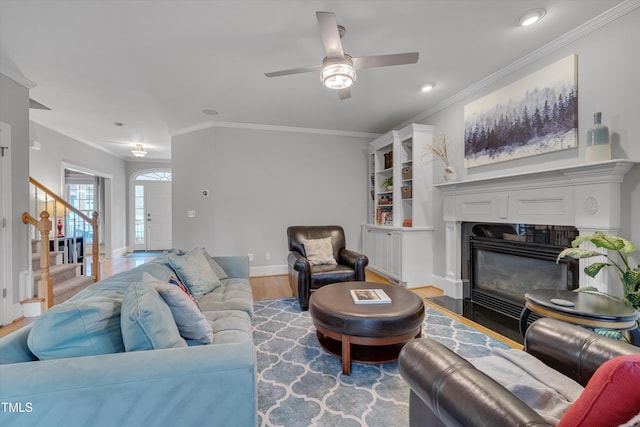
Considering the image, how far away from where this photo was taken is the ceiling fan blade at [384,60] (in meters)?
2.04

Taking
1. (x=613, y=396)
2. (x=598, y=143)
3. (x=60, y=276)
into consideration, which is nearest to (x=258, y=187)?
(x=60, y=276)

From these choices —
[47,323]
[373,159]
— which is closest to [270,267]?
[373,159]

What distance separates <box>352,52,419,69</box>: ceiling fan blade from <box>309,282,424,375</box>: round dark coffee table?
5.91 ft

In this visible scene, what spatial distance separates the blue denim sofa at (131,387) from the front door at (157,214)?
7441mm

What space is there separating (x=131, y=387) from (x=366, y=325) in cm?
133

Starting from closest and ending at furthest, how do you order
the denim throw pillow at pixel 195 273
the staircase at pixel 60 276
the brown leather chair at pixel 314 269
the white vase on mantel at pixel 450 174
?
the denim throw pillow at pixel 195 273 → the brown leather chair at pixel 314 269 → the staircase at pixel 60 276 → the white vase on mantel at pixel 450 174

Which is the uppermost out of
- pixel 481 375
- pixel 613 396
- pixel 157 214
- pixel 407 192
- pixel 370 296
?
pixel 407 192

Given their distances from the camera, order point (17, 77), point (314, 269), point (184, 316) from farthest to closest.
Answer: point (314, 269) → point (17, 77) → point (184, 316)

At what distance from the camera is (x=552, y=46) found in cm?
249

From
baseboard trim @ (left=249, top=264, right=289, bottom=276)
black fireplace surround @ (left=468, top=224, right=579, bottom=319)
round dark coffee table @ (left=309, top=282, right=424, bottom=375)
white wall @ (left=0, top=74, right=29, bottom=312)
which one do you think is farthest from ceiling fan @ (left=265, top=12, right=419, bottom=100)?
baseboard trim @ (left=249, top=264, right=289, bottom=276)

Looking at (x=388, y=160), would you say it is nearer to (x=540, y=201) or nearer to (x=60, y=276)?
(x=540, y=201)

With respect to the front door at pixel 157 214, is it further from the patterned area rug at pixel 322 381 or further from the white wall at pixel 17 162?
the patterned area rug at pixel 322 381

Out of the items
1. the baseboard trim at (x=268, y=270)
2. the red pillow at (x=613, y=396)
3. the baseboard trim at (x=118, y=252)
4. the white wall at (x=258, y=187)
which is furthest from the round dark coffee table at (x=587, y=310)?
the baseboard trim at (x=118, y=252)

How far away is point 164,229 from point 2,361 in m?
7.56
